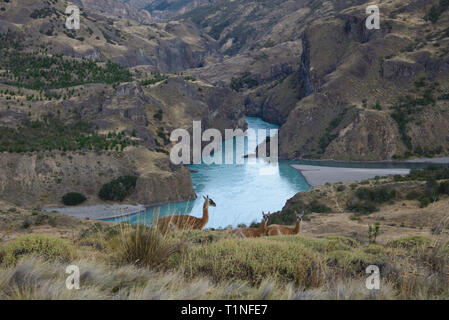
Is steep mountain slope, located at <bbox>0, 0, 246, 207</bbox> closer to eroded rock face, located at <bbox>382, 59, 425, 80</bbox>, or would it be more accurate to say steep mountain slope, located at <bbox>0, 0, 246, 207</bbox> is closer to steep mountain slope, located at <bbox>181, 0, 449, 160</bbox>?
steep mountain slope, located at <bbox>181, 0, 449, 160</bbox>

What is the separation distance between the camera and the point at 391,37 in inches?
3745

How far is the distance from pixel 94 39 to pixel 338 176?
3396 inches

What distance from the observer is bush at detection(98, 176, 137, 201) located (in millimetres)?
48750

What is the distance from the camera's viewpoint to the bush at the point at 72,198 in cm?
4597

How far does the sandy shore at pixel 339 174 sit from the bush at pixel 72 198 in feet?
114

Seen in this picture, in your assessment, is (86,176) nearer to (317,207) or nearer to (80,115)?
(80,115)

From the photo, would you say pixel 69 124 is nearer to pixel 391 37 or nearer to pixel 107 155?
pixel 107 155

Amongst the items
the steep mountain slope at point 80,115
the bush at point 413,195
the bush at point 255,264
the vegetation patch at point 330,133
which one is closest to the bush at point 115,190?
the steep mountain slope at point 80,115

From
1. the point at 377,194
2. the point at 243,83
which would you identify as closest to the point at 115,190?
the point at 377,194

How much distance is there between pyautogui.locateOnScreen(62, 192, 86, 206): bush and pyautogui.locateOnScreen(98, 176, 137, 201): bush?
2.50 metres

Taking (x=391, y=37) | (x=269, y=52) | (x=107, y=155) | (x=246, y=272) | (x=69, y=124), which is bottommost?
(x=246, y=272)

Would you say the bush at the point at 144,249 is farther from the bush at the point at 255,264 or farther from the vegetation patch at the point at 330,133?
the vegetation patch at the point at 330,133

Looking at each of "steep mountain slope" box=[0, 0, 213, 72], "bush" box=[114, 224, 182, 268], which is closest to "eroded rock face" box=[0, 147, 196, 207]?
"bush" box=[114, 224, 182, 268]
